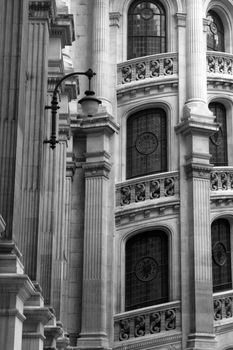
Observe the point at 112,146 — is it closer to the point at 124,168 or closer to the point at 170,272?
the point at 124,168

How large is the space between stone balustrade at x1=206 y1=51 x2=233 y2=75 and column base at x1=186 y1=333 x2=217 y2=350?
32.1 ft

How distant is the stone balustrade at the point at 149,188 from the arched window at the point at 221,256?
2.10 m

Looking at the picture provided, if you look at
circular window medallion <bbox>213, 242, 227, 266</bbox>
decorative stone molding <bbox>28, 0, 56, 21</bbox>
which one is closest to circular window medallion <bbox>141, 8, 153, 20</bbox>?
circular window medallion <bbox>213, 242, 227, 266</bbox>

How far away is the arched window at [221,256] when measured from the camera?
1128 inches

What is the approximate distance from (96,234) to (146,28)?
838 cm

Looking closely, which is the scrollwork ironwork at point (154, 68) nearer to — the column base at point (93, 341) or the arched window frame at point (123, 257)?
the arched window frame at point (123, 257)

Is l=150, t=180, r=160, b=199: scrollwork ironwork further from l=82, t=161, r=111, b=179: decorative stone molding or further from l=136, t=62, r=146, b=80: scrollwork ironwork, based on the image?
l=136, t=62, r=146, b=80: scrollwork ironwork

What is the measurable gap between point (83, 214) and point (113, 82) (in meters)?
5.12

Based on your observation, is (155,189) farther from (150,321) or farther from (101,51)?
(101,51)

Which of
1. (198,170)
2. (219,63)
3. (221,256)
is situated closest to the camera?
(198,170)

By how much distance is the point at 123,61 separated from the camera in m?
30.6

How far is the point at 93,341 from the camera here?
26.6 meters

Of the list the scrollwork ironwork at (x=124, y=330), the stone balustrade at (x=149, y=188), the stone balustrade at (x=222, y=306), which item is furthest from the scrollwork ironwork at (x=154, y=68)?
the scrollwork ironwork at (x=124, y=330)

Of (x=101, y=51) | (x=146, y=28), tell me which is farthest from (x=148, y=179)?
(x=146, y=28)
